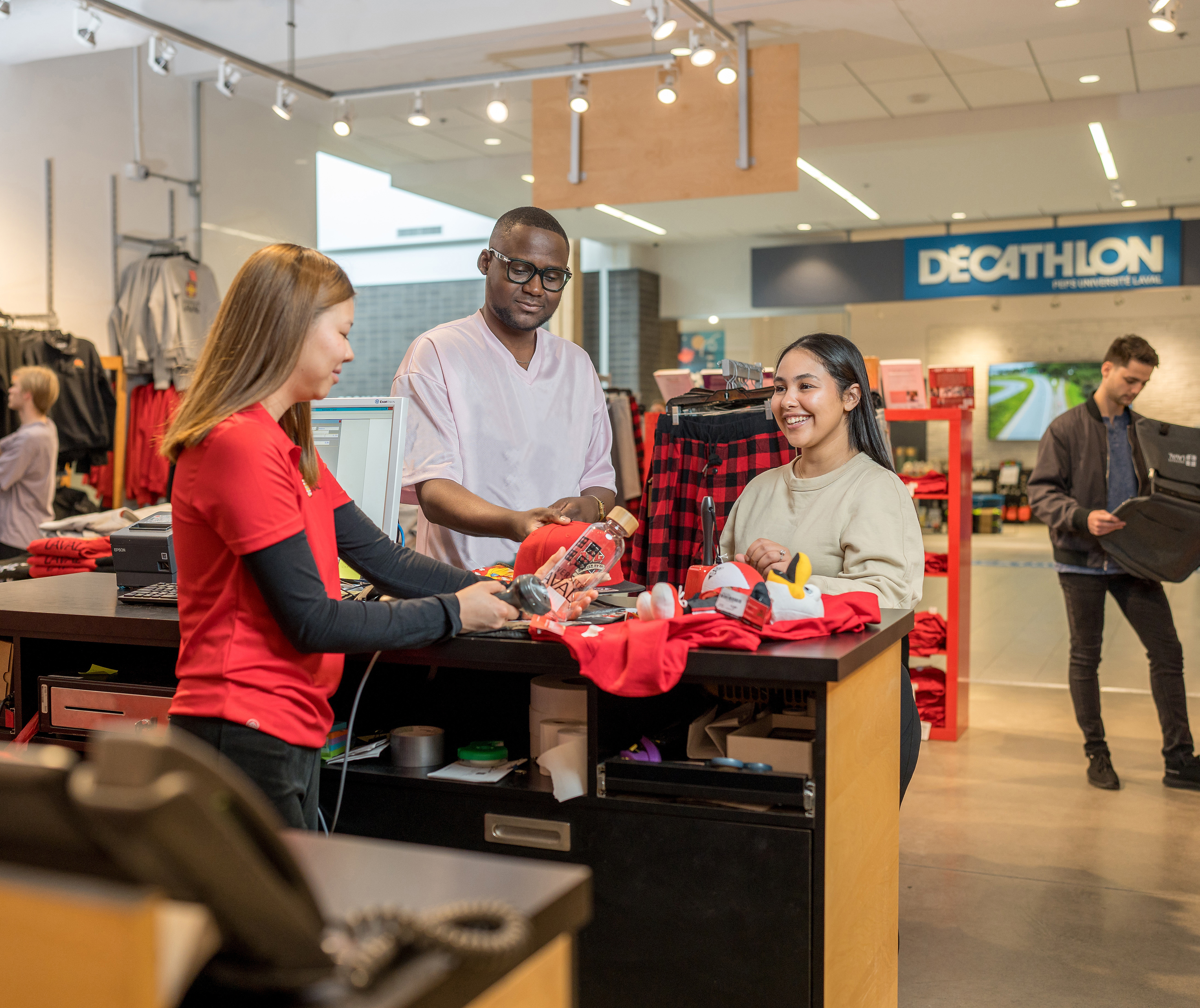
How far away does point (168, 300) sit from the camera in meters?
6.90

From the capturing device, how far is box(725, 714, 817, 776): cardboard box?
177 centimetres

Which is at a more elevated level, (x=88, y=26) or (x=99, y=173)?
(x=88, y=26)

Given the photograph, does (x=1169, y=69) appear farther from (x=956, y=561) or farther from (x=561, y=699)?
(x=561, y=699)

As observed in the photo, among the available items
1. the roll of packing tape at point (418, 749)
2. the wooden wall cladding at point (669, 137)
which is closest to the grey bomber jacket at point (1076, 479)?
the wooden wall cladding at point (669, 137)

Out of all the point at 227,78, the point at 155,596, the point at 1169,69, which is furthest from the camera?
the point at 1169,69

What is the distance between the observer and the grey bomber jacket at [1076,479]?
4.29m

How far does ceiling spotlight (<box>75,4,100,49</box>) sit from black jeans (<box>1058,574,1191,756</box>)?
5180 mm

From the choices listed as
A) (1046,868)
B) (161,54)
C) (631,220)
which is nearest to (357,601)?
(1046,868)

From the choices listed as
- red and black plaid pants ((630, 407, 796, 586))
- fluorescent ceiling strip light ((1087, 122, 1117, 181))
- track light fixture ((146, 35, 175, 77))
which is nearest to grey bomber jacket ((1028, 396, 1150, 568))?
red and black plaid pants ((630, 407, 796, 586))

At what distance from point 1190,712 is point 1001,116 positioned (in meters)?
4.23

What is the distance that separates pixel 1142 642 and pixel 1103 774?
54 centimetres

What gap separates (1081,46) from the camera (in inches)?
251

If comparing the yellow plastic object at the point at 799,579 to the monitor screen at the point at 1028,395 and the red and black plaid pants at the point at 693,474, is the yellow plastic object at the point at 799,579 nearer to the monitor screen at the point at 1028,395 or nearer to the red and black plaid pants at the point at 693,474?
the red and black plaid pants at the point at 693,474

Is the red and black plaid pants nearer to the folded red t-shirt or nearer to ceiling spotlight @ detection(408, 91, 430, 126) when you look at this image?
the folded red t-shirt
